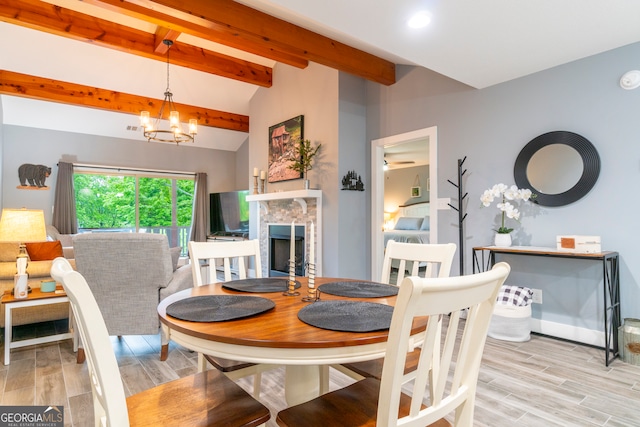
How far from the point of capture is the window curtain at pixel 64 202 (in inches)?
243

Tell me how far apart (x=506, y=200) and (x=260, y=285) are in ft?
8.63

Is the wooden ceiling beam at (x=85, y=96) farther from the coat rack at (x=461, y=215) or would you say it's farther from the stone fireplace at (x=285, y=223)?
the coat rack at (x=461, y=215)

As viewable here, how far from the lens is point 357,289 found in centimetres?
163

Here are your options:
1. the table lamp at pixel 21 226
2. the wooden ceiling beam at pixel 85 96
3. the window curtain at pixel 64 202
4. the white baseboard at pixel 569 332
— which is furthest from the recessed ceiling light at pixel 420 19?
the window curtain at pixel 64 202

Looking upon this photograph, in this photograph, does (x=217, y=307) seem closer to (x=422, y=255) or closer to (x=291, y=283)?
(x=291, y=283)

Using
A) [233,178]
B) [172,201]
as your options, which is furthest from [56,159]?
[233,178]

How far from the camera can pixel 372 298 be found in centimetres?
147

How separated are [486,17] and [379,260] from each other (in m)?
2.93

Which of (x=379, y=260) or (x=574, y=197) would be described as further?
(x=379, y=260)

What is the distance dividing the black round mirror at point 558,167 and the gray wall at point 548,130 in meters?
0.06

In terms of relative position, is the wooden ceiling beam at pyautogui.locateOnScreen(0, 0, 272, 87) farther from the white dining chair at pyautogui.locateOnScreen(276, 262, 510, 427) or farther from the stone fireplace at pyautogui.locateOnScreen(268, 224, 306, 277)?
the white dining chair at pyautogui.locateOnScreen(276, 262, 510, 427)

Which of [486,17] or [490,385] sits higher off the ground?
[486,17]

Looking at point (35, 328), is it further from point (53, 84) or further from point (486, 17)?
point (486, 17)

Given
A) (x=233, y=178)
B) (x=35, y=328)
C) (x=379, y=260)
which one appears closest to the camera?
(x=35, y=328)
